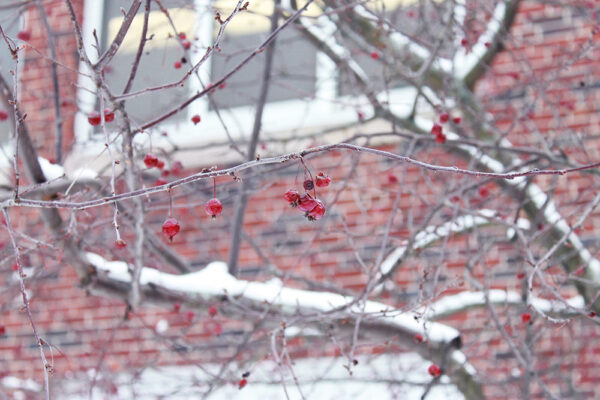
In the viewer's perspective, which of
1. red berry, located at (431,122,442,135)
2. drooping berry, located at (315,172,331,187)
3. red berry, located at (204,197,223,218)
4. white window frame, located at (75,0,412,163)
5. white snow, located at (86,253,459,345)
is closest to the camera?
drooping berry, located at (315,172,331,187)

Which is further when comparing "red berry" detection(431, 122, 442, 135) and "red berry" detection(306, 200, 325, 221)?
"red berry" detection(431, 122, 442, 135)

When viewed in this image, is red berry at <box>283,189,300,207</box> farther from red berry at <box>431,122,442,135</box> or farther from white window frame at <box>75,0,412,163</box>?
white window frame at <box>75,0,412,163</box>

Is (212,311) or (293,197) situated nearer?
(293,197)

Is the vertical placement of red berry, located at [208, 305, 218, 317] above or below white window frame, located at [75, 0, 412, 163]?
below

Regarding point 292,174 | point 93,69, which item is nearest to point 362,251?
point 292,174

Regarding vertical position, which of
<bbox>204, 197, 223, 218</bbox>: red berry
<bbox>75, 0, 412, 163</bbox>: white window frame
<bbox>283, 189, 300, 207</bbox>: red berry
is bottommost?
<bbox>283, 189, 300, 207</bbox>: red berry

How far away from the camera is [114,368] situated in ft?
18.0

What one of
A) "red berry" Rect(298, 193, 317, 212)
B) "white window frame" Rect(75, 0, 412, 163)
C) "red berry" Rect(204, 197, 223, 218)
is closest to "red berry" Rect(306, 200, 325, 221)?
"red berry" Rect(298, 193, 317, 212)

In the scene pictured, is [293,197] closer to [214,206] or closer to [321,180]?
[321,180]

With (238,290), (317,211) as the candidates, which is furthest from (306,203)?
(238,290)

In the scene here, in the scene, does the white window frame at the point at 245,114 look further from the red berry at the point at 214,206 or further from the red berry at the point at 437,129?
the red berry at the point at 214,206

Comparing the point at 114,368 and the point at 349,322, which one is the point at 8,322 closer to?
the point at 114,368

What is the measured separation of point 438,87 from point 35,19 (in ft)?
11.4

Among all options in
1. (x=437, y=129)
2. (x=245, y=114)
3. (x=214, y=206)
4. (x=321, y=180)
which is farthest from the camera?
(x=245, y=114)
